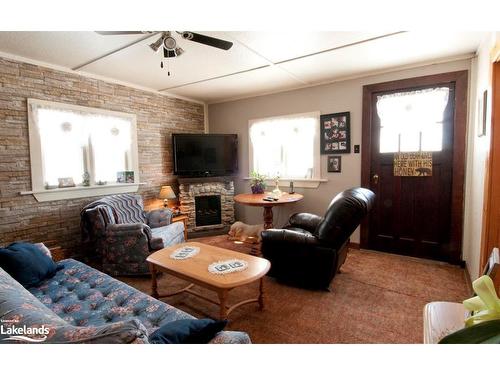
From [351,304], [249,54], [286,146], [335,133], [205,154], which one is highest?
[249,54]

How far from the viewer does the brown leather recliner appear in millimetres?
2340

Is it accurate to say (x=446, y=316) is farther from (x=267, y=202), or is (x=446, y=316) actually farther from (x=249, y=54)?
(x=249, y=54)

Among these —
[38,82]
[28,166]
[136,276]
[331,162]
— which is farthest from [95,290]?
[331,162]

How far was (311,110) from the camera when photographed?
4.10 metres

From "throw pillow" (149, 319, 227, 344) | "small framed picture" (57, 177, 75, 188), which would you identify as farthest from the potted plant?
"throw pillow" (149, 319, 227, 344)

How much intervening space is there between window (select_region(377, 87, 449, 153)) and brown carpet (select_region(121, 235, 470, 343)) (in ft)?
4.99

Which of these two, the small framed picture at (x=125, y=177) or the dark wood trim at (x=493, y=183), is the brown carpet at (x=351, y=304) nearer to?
the dark wood trim at (x=493, y=183)

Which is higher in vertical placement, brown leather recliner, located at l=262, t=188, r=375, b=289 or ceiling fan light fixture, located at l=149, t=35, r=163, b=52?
ceiling fan light fixture, located at l=149, t=35, r=163, b=52

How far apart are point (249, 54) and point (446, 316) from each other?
2.86 metres

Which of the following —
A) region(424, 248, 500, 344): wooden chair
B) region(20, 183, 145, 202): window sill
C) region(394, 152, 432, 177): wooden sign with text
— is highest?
region(394, 152, 432, 177): wooden sign with text

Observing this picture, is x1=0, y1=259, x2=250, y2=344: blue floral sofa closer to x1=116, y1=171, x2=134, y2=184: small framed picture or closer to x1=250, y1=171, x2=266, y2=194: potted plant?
x1=116, y1=171, x2=134, y2=184: small framed picture

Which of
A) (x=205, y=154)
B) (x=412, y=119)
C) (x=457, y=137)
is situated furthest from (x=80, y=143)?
(x=457, y=137)
